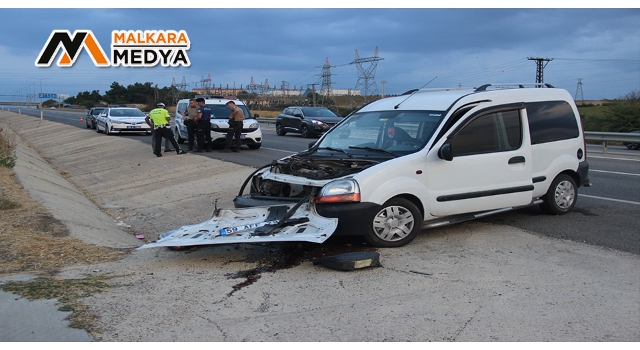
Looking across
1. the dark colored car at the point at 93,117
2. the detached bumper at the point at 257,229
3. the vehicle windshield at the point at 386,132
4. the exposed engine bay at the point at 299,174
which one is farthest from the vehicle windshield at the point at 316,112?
the detached bumper at the point at 257,229

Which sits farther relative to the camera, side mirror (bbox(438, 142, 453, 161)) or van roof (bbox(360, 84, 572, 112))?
van roof (bbox(360, 84, 572, 112))

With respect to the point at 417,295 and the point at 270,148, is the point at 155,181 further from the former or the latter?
the point at 417,295

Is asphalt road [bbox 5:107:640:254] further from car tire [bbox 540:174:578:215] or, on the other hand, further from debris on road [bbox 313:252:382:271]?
debris on road [bbox 313:252:382:271]

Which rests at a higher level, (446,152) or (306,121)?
(306,121)

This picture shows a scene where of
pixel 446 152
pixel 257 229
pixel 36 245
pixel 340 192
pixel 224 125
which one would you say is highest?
pixel 224 125

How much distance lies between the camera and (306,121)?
92.6ft

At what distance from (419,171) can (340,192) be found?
1.05 m

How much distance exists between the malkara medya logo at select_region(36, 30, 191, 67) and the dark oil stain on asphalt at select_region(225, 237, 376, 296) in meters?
14.2

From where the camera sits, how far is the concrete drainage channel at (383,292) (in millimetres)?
4227

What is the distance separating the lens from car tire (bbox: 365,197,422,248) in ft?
20.8

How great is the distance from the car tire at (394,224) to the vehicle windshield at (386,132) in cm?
68

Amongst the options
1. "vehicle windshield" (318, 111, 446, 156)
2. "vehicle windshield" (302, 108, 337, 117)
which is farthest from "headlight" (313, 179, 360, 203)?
"vehicle windshield" (302, 108, 337, 117)

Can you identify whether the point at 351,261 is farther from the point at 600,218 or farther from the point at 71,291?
the point at 600,218

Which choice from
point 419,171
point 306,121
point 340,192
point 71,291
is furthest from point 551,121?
point 306,121
